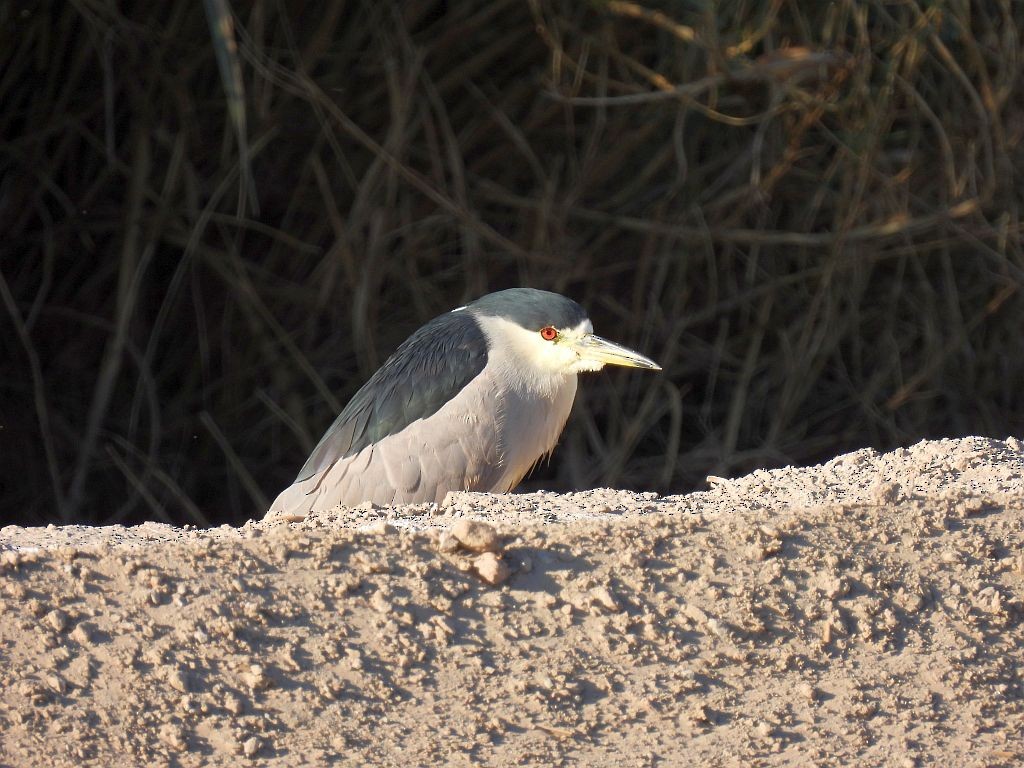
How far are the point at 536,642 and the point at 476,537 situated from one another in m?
0.20

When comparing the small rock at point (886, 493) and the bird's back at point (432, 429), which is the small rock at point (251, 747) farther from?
the bird's back at point (432, 429)

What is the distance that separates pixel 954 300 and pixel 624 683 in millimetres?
3877

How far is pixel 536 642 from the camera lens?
2.04 metres

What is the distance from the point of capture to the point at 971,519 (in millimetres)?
2383

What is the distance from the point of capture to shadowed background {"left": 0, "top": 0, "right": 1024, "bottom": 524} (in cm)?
459

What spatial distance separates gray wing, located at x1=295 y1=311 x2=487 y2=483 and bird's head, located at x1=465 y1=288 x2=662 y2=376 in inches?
3.3

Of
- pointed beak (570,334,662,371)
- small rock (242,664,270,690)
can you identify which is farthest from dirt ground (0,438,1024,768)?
pointed beak (570,334,662,371)

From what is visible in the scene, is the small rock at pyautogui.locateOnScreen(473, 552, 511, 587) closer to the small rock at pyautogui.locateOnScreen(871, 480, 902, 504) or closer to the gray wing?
the small rock at pyautogui.locateOnScreen(871, 480, 902, 504)

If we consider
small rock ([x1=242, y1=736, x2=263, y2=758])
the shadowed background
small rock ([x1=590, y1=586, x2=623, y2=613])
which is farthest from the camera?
the shadowed background

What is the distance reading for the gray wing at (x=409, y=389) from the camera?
12.6 feet

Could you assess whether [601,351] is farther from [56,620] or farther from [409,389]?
[56,620]

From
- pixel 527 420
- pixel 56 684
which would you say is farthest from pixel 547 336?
pixel 56 684

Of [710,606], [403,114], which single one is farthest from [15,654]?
[403,114]

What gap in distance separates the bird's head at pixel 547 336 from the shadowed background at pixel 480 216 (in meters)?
0.79
